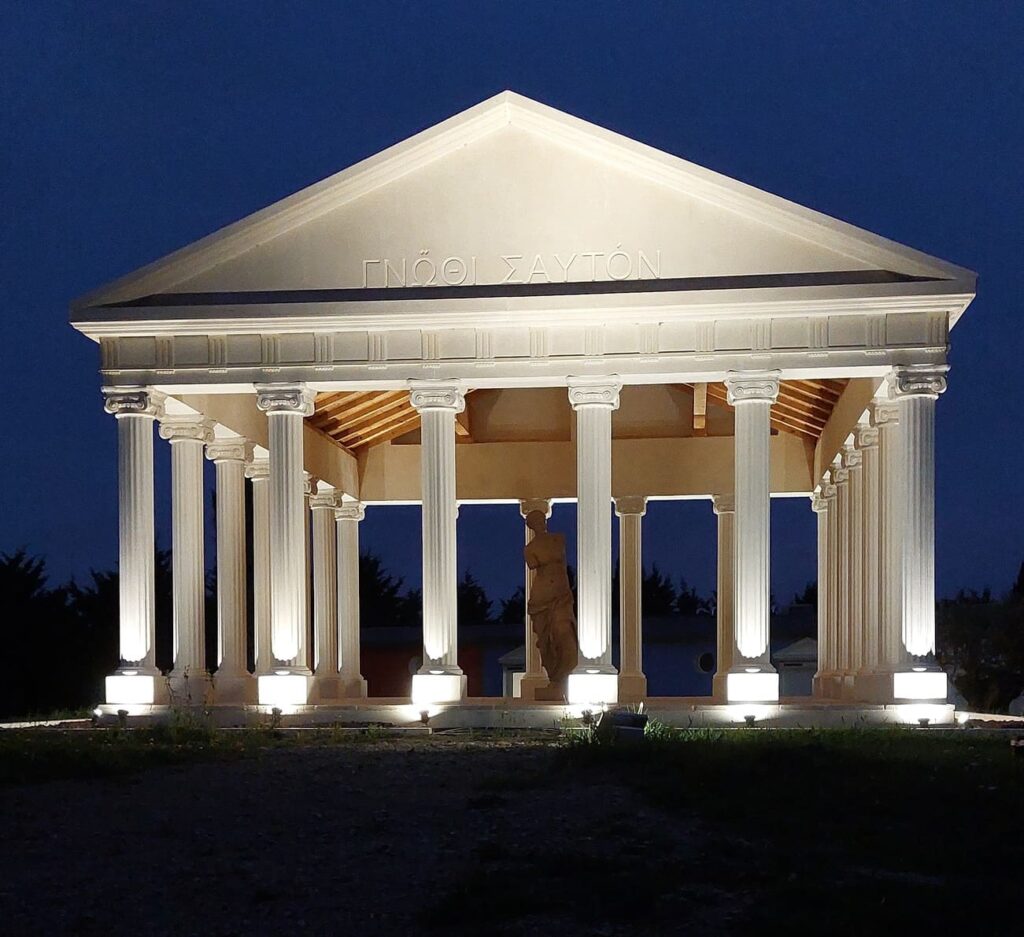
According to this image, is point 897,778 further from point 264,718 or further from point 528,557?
point 528,557

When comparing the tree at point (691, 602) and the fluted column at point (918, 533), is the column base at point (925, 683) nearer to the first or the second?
the fluted column at point (918, 533)

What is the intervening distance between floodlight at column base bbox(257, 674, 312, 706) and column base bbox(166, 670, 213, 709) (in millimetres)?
1632

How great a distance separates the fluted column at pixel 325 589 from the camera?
160 ft

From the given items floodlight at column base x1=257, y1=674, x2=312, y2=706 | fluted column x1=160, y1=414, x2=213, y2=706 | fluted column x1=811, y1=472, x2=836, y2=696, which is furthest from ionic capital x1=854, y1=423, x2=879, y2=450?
fluted column x1=160, y1=414, x2=213, y2=706

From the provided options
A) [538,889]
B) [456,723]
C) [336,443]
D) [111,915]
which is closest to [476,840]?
[538,889]

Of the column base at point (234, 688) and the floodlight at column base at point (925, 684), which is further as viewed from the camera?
the column base at point (234, 688)

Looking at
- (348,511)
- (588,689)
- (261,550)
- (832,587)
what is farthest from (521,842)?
(348,511)

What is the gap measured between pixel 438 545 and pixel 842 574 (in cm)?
1412

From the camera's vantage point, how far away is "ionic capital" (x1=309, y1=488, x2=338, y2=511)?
1975 inches

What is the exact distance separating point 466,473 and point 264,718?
1872cm

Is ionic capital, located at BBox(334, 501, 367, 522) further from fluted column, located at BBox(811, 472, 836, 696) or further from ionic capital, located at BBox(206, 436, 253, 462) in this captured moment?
fluted column, located at BBox(811, 472, 836, 696)

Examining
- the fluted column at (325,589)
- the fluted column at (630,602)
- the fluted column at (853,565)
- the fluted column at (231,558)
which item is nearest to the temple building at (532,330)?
the fluted column at (853,565)

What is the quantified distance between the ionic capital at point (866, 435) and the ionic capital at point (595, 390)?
723 cm

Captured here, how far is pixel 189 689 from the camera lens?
126 feet
